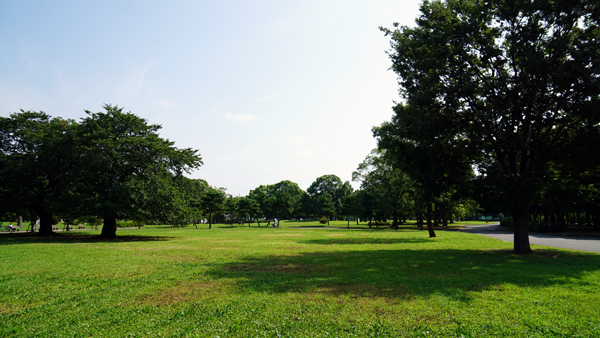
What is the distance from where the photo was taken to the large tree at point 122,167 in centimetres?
2677

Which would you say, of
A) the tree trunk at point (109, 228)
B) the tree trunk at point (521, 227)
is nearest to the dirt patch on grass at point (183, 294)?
the tree trunk at point (521, 227)

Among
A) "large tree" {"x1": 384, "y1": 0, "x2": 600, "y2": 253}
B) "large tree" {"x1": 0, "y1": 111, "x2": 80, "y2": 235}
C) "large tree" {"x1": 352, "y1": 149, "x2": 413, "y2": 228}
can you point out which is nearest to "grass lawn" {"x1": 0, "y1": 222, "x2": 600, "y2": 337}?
"large tree" {"x1": 384, "y1": 0, "x2": 600, "y2": 253}

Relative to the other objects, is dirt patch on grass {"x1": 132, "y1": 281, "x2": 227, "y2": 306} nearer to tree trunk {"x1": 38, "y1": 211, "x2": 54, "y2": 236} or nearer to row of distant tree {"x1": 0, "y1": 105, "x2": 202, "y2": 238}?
row of distant tree {"x1": 0, "y1": 105, "x2": 202, "y2": 238}

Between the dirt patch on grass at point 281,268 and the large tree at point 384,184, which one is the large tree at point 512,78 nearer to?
the dirt patch on grass at point 281,268

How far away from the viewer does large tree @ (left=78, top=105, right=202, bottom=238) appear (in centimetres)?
2677

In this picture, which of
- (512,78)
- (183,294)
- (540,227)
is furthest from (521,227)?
(540,227)

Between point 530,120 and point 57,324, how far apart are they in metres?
21.6

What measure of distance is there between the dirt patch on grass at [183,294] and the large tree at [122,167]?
20.0m

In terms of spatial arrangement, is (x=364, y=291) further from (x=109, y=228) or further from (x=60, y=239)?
(x=60, y=239)

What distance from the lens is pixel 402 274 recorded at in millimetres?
11430

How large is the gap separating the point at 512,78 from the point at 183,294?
1882cm

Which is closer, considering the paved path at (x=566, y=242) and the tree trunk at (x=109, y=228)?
the paved path at (x=566, y=242)

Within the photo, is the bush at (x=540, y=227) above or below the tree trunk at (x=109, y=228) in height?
below

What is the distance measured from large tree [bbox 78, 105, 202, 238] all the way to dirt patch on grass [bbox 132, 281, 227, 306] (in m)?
20.0
